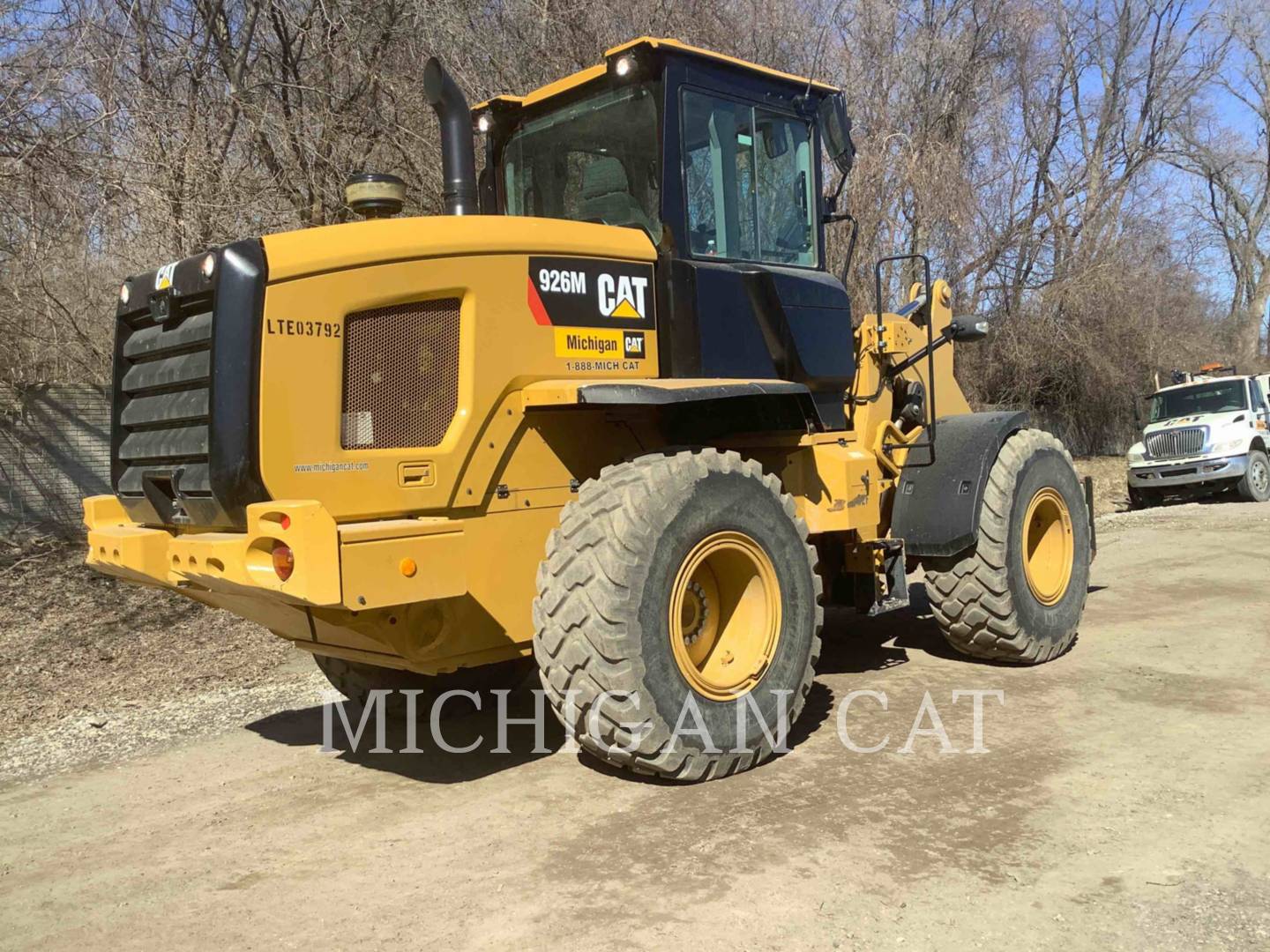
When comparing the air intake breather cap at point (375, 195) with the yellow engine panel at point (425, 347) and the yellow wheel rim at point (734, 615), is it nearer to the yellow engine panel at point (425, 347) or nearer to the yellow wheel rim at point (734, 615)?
the yellow engine panel at point (425, 347)

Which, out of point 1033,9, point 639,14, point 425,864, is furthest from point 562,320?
point 1033,9

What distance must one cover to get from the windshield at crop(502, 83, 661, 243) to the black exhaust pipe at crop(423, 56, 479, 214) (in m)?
0.65

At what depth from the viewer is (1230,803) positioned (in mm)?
4254

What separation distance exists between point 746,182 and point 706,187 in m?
0.34

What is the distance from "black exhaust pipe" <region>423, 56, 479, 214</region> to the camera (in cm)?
518

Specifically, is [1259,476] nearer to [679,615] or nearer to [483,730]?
[483,730]

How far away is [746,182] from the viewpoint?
568cm

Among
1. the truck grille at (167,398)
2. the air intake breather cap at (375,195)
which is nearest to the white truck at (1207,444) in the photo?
the air intake breather cap at (375,195)

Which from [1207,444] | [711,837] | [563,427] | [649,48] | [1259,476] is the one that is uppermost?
[649,48]

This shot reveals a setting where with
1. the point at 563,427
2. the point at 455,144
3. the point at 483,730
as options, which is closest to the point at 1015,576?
the point at 563,427

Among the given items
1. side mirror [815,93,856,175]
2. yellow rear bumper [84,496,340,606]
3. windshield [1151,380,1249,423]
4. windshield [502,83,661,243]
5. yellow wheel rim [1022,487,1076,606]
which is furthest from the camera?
windshield [1151,380,1249,423]

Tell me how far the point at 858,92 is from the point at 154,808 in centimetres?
1433

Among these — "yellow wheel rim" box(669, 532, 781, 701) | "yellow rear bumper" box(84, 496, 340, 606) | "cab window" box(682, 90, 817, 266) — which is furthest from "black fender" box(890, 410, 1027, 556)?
"yellow rear bumper" box(84, 496, 340, 606)

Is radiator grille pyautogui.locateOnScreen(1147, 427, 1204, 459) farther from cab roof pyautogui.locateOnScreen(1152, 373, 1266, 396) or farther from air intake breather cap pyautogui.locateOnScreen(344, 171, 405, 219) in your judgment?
air intake breather cap pyautogui.locateOnScreen(344, 171, 405, 219)
